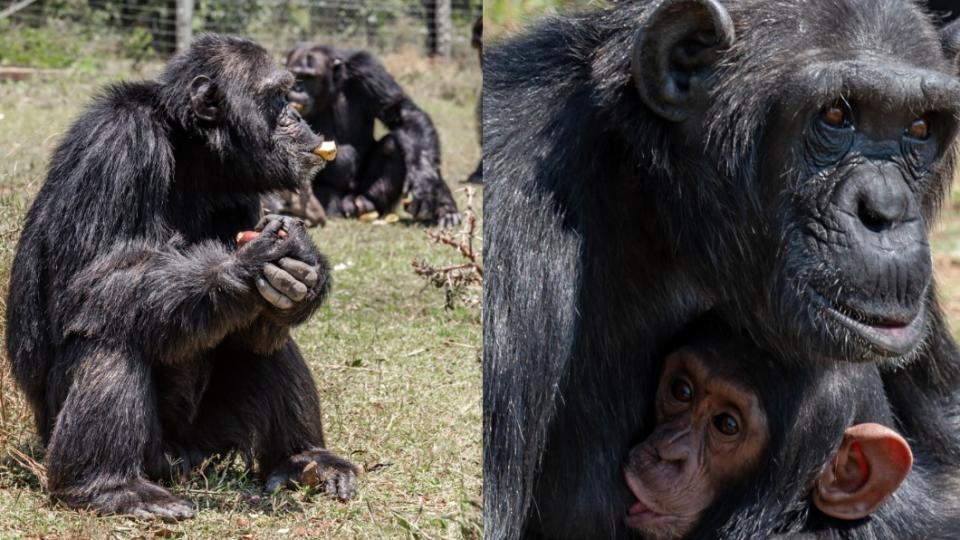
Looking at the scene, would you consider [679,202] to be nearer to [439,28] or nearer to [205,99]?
[439,28]

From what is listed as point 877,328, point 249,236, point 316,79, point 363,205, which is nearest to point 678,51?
point 877,328

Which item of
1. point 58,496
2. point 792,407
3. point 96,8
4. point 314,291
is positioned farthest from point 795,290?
point 96,8

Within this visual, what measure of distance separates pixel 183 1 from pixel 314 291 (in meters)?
1.07

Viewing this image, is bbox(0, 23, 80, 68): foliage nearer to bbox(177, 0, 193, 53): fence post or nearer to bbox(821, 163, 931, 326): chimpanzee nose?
bbox(177, 0, 193, 53): fence post

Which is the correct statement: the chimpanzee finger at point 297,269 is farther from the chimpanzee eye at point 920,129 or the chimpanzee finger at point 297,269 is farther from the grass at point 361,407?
the chimpanzee eye at point 920,129

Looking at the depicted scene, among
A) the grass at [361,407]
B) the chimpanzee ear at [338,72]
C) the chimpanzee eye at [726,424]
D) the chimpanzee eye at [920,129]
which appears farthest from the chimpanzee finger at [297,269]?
the chimpanzee ear at [338,72]

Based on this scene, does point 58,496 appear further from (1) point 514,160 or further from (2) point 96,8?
(2) point 96,8

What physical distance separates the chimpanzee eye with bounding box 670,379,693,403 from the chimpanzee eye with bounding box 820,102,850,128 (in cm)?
78

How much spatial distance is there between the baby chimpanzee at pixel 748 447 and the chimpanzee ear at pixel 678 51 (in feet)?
2.26

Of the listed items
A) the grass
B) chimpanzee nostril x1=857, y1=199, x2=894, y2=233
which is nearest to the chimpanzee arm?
the grass

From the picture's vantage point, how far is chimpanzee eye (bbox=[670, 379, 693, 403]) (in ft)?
9.91

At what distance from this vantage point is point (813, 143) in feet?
8.61

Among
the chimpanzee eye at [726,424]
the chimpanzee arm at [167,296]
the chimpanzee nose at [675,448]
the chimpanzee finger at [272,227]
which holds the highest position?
the chimpanzee finger at [272,227]

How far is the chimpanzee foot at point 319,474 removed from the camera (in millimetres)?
2977
